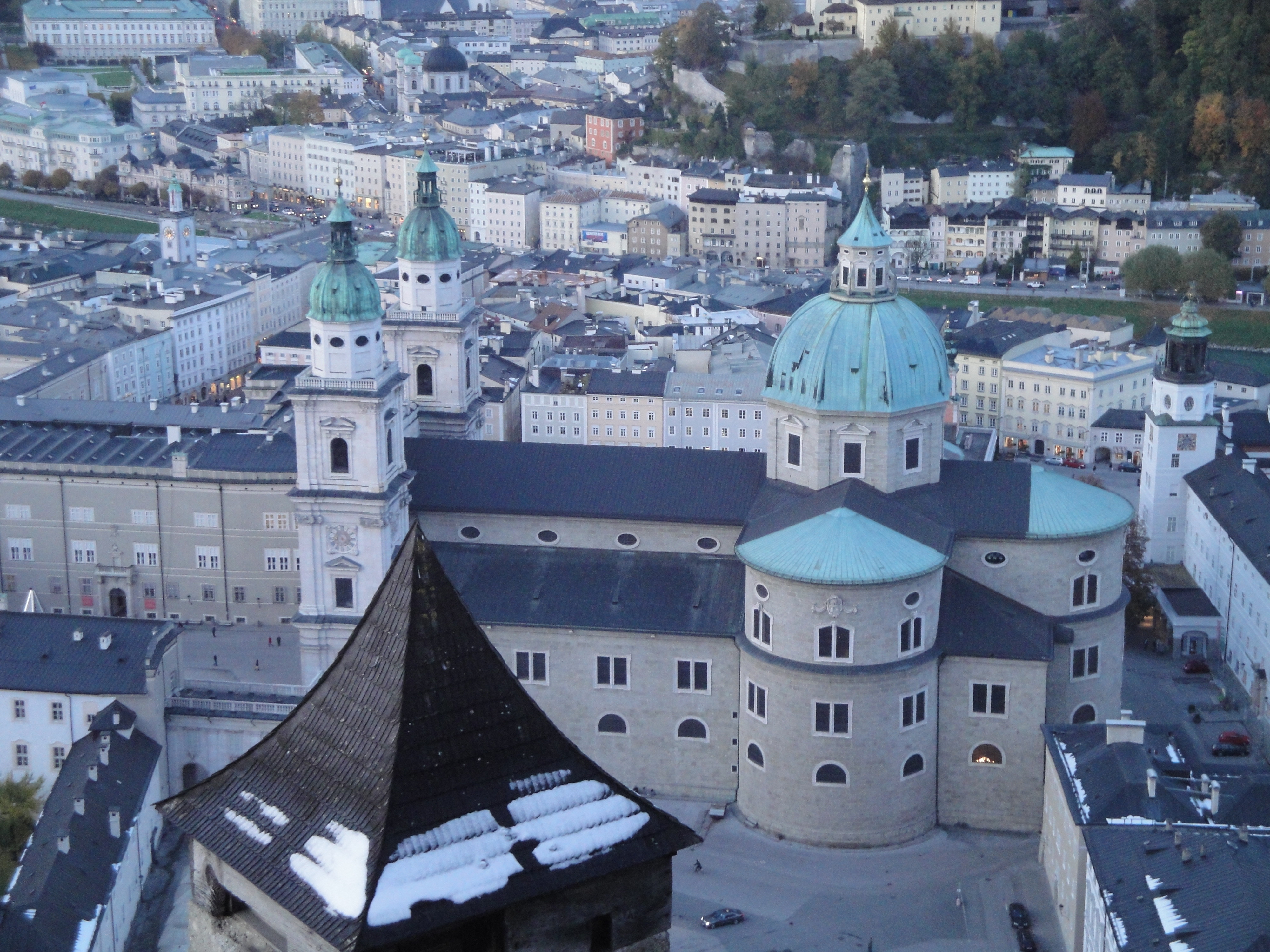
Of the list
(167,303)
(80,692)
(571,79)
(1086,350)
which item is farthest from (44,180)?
(80,692)

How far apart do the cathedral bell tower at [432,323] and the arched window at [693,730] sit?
11010mm

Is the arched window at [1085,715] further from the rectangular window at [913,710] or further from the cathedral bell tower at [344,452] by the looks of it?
the cathedral bell tower at [344,452]

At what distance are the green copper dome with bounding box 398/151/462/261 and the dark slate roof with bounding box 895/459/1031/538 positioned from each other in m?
14.9

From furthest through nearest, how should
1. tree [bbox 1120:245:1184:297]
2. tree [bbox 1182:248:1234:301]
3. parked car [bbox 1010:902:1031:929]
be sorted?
tree [bbox 1120:245:1184:297]
tree [bbox 1182:248:1234:301]
parked car [bbox 1010:902:1031:929]

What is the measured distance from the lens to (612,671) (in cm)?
4691

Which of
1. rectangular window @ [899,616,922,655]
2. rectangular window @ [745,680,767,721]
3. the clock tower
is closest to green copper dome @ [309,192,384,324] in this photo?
rectangular window @ [745,680,767,721]

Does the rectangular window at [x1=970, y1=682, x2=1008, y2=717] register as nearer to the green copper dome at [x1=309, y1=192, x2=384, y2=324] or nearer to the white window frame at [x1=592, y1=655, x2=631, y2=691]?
the white window frame at [x1=592, y1=655, x2=631, y2=691]

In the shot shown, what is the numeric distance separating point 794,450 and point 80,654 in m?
19.1

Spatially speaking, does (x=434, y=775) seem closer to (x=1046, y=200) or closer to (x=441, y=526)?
(x=441, y=526)

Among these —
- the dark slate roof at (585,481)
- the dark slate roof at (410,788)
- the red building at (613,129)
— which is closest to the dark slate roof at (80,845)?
the dark slate roof at (585,481)

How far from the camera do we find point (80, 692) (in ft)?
155

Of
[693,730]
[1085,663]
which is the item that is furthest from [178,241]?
[1085,663]

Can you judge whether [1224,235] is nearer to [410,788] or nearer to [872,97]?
[872,97]

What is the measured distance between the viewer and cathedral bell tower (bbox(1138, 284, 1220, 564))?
2494 inches
